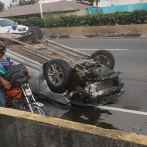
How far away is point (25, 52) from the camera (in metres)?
6.71

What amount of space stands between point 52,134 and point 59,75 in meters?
2.94

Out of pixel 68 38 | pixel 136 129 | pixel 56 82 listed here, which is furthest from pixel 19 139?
pixel 68 38

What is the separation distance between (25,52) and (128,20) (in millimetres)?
11704

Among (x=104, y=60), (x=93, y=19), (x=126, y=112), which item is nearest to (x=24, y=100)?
(x=126, y=112)

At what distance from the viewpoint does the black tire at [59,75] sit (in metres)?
5.71

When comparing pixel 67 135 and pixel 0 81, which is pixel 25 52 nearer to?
pixel 0 81

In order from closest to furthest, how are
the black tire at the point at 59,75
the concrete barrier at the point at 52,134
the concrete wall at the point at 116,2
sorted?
the concrete barrier at the point at 52,134 → the black tire at the point at 59,75 → the concrete wall at the point at 116,2

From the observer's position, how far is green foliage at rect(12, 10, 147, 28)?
16.8m

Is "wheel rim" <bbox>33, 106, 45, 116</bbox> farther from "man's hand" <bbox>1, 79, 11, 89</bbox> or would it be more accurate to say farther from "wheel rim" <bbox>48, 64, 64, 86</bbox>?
"wheel rim" <bbox>48, 64, 64, 86</bbox>

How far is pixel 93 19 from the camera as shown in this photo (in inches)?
734

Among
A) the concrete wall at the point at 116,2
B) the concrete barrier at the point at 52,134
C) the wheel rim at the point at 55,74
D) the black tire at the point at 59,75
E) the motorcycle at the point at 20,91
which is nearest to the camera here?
the concrete barrier at the point at 52,134

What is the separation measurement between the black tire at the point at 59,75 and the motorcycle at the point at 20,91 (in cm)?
108

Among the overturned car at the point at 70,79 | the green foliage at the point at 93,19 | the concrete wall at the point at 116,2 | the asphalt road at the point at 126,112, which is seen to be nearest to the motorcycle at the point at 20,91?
the asphalt road at the point at 126,112

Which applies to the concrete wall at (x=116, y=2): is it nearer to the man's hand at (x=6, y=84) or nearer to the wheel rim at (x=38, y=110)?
the wheel rim at (x=38, y=110)
